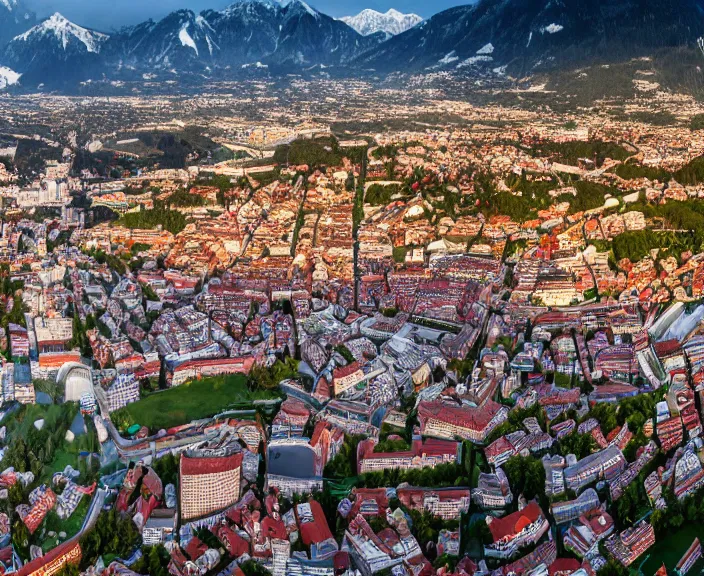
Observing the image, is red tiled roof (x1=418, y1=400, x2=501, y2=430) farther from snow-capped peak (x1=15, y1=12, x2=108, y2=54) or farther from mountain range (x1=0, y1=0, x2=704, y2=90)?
snow-capped peak (x1=15, y1=12, x2=108, y2=54)

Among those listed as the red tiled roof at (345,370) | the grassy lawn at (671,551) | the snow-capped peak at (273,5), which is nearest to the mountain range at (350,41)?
the snow-capped peak at (273,5)

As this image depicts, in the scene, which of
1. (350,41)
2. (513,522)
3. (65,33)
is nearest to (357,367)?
(513,522)

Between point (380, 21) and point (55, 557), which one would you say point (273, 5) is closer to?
point (380, 21)

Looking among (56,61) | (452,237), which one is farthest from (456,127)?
(56,61)

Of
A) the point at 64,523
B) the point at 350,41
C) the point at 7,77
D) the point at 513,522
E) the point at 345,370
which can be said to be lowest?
the point at 64,523

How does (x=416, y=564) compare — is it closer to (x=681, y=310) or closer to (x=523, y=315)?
(x=523, y=315)

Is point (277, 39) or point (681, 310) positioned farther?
point (277, 39)

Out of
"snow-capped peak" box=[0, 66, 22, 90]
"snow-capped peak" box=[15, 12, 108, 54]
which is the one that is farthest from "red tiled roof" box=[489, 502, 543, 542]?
"snow-capped peak" box=[15, 12, 108, 54]
